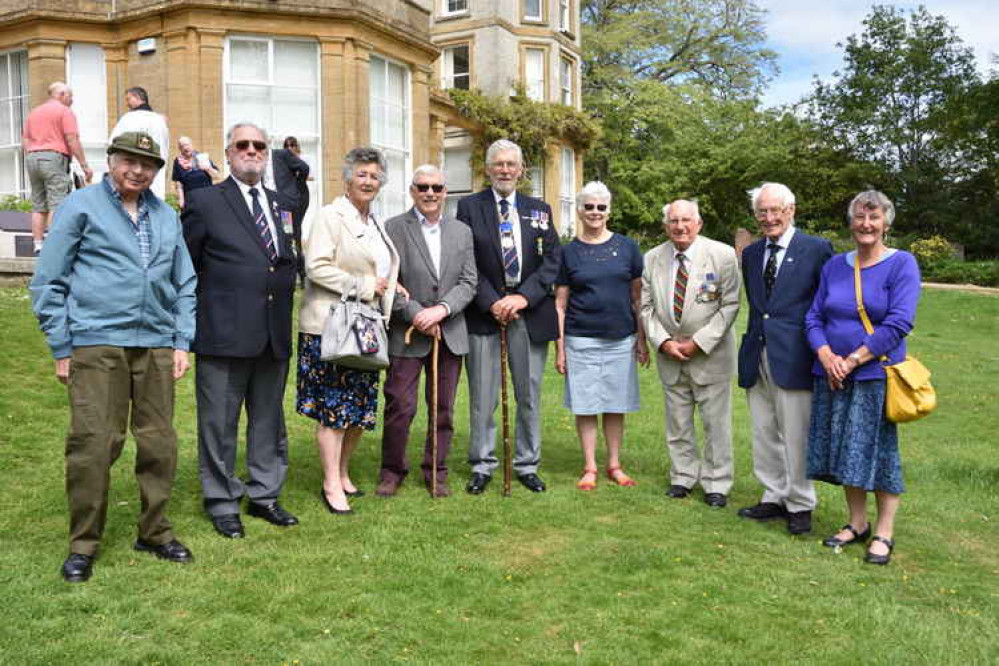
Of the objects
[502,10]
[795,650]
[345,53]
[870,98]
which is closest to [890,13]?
[870,98]

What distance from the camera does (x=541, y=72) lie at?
94.3ft

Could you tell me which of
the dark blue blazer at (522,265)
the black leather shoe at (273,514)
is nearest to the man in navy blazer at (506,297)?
the dark blue blazer at (522,265)

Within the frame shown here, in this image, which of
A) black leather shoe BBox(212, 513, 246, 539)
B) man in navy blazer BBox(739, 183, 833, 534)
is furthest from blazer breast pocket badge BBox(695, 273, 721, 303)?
black leather shoe BBox(212, 513, 246, 539)

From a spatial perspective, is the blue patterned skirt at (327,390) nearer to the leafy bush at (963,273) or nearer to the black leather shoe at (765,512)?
the black leather shoe at (765,512)

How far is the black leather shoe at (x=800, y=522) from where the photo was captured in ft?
18.4

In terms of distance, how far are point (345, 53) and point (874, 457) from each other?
1453 cm

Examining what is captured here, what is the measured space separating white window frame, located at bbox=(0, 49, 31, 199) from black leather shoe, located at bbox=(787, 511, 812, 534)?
1682cm

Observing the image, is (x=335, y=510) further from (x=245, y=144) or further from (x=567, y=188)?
(x=567, y=188)

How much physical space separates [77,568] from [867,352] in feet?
14.0

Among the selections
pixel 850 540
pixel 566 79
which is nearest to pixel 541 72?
pixel 566 79

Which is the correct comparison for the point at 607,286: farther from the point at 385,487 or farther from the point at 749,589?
the point at 749,589

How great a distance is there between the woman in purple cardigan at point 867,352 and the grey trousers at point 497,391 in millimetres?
1986

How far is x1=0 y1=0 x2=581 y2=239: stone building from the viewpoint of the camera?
1644 cm

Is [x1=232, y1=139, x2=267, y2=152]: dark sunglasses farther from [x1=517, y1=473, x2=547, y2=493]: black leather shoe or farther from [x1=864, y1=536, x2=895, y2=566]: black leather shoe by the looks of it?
[x1=864, y1=536, x2=895, y2=566]: black leather shoe
